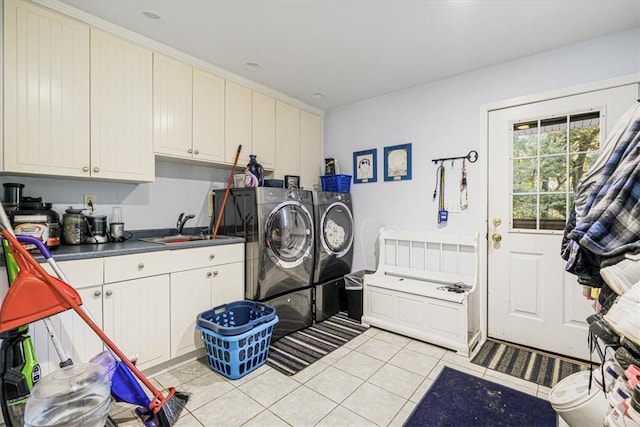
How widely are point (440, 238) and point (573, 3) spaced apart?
190 cm

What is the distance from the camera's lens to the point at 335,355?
240 centimetres

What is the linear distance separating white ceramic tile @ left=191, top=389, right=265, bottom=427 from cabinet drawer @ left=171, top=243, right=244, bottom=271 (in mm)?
916

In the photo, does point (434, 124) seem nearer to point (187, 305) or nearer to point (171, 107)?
point (171, 107)

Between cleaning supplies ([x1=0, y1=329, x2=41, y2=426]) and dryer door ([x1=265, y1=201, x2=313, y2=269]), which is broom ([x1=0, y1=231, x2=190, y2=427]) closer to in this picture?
cleaning supplies ([x1=0, y1=329, x2=41, y2=426])

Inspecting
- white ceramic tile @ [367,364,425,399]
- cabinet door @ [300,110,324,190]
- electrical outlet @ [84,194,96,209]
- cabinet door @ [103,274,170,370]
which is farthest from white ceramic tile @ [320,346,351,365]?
electrical outlet @ [84,194,96,209]

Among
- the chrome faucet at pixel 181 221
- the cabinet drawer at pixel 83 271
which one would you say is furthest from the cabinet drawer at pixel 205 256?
the chrome faucet at pixel 181 221

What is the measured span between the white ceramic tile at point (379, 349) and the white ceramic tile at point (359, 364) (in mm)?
63

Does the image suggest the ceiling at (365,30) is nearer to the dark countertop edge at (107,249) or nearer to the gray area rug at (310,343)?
the dark countertop edge at (107,249)

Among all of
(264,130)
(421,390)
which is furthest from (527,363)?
(264,130)

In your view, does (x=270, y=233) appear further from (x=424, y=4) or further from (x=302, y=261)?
(x=424, y=4)

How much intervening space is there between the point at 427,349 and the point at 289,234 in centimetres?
154

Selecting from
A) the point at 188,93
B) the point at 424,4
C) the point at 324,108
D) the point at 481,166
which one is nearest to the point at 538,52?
the point at 481,166

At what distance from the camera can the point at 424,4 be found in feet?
6.06

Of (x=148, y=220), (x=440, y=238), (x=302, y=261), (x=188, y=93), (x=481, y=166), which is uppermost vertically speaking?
(x=188, y=93)
